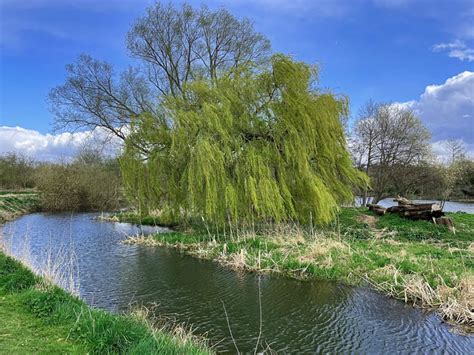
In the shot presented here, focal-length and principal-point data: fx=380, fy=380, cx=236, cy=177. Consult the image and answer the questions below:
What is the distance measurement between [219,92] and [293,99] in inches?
109

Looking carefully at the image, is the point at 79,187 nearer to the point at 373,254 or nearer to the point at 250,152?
the point at 250,152

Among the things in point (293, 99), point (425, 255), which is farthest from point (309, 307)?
point (293, 99)

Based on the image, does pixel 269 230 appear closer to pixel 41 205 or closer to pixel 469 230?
pixel 469 230

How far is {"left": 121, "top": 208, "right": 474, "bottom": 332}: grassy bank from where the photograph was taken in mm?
7434

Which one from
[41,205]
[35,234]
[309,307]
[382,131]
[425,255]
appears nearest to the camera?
[309,307]

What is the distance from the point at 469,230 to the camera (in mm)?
13633

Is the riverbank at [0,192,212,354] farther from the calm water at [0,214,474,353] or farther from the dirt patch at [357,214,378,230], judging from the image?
the dirt patch at [357,214,378,230]

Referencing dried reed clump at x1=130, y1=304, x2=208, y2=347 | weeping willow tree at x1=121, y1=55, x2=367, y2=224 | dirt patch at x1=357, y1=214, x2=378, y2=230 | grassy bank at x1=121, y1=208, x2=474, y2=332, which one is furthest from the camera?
dirt patch at x1=357, y1=214, x2=378, y2=230

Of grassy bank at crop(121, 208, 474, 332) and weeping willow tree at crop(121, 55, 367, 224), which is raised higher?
weeping willow tree at crop(121, 55, 367, 224)

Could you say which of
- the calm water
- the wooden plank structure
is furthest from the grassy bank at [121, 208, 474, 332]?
the calm water

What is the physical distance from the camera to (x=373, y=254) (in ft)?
32.7

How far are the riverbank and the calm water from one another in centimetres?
111

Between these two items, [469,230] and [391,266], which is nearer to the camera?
[391,266]

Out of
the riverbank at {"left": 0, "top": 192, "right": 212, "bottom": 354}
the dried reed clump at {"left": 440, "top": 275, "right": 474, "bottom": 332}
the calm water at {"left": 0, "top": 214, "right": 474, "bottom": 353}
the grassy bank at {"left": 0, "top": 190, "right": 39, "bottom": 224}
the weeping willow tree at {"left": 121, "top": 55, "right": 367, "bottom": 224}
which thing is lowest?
the calm water at {"left": 0, "top": 214, "right": 474, "bottom": 353}
